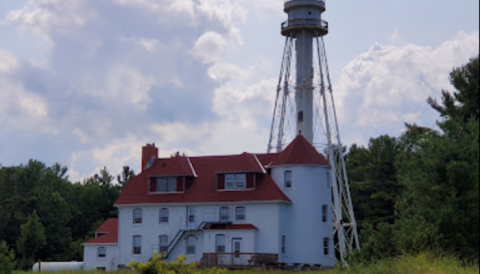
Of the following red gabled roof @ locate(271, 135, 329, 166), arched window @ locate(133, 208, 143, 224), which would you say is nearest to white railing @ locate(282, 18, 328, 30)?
red gabled roof @ locate(271, 135, 329, 166)

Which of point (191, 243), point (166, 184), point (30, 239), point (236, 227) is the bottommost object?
point (191, 243)

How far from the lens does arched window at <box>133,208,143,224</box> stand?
232ft

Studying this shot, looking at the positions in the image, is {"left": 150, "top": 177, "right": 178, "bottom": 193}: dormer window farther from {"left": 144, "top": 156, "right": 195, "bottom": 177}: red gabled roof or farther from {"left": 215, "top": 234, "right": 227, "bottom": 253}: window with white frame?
{"left": 215, "top": 234, "right": 227, "bottom": 253}: window with white frame

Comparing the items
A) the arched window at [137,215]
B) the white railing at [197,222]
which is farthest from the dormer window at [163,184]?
the white railing at [197,222]

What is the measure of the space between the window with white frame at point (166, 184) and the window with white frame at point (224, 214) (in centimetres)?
515

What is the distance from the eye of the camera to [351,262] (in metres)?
39.4

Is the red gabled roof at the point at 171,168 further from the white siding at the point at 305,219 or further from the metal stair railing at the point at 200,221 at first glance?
the white siding at the point at 305,219

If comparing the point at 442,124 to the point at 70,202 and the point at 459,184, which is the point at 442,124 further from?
the point at 70,202

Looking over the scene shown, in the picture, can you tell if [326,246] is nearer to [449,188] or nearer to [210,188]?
[210,188]

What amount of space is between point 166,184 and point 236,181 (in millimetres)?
6479

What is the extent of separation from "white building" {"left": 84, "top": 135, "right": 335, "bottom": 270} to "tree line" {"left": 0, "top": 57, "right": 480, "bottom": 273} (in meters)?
5.53

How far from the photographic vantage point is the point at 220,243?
6594 cm

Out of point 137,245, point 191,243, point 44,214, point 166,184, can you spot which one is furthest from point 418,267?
point 44,214

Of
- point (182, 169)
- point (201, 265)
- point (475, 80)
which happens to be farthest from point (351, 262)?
point (182, 169)
